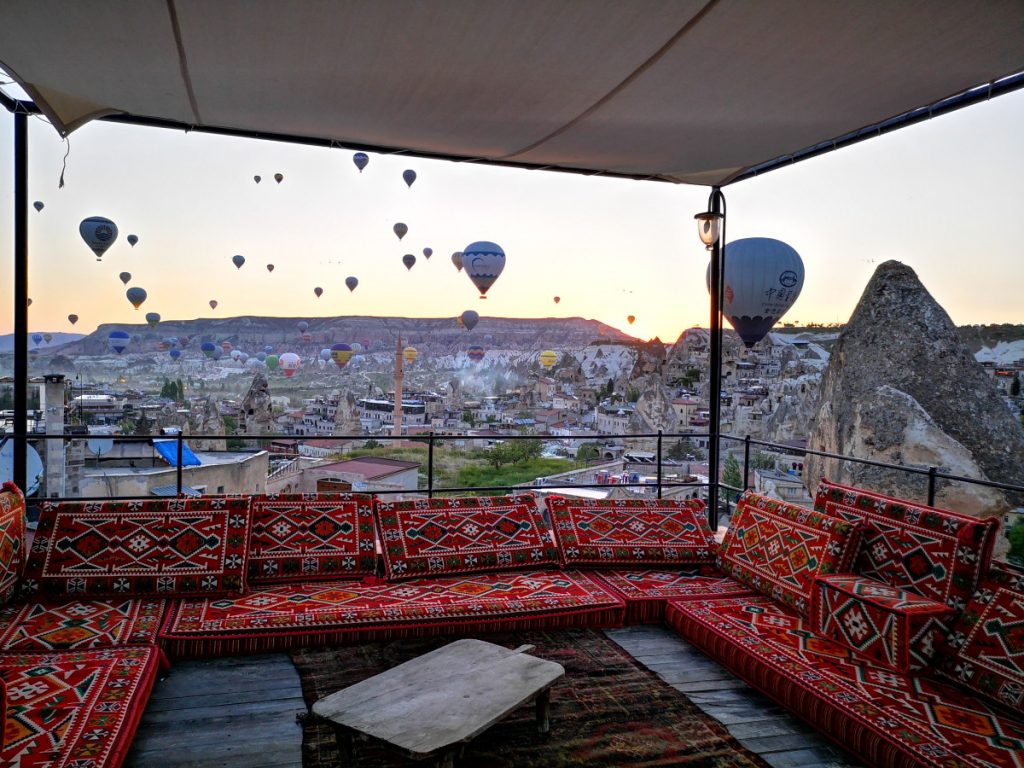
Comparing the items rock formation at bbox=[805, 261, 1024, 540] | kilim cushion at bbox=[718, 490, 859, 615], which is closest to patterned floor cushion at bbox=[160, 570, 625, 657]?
kilim cushion at bbox=[718, 490, 859, 615]

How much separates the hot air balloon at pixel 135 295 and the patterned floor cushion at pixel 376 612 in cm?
1185

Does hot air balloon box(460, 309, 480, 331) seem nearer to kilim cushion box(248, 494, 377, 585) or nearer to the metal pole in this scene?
the metal pole

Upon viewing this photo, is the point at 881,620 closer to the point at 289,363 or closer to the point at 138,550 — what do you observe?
the point at 138,550

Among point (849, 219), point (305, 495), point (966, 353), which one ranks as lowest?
point (305, 495)

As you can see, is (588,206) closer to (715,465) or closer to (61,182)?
(715,465)

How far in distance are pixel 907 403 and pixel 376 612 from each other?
1635 cm

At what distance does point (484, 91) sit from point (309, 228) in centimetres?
1052

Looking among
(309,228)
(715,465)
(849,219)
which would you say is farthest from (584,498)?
(309,228)

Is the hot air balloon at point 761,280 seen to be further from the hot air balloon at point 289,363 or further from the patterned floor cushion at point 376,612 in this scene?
the hot air balloon at point 289,363

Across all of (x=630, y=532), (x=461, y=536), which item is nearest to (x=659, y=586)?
(x=630, y=532)

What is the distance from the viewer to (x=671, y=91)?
9.89 ft

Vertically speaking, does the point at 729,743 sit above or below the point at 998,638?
below

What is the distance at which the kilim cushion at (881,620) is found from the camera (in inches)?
94.9

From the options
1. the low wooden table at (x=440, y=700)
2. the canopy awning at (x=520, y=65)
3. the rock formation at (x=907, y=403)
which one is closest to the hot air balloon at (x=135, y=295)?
the canopy awning at (x=520, y=65)
